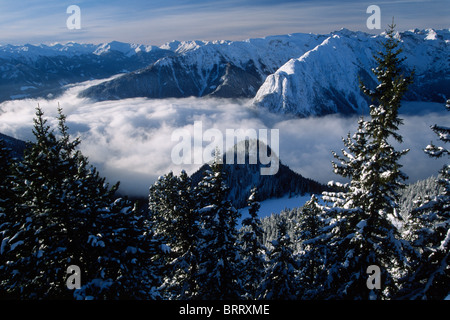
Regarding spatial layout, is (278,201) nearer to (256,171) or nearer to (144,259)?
(256,171)

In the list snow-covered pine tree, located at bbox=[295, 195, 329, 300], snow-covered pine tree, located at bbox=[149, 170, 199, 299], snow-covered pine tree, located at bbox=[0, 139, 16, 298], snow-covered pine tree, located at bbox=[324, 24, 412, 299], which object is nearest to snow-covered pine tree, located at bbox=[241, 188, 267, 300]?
snow-covered pine tree, located at bbox=[295, 195, 329, 300]

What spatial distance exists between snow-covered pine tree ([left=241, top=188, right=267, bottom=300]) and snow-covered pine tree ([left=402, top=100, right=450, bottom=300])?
413 inches

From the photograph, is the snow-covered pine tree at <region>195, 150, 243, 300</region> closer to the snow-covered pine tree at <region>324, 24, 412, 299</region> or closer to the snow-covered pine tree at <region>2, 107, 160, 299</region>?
the snow-covered pine tree at <region>2, 107, 160, 299</region>

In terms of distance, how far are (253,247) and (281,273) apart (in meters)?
3.18

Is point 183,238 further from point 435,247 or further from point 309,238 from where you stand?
point 435,247

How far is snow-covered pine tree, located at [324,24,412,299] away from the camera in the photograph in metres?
12.3

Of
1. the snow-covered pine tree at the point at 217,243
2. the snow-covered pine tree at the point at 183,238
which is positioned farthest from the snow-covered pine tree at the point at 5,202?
the snow-covered pine tree at the point at 217,243

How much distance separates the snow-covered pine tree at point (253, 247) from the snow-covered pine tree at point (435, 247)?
1050cm

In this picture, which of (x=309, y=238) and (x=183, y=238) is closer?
(x=183, y=238)

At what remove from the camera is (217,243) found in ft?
62.3

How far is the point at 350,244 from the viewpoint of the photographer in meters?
14.1

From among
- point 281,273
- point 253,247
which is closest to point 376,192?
point 281,273
